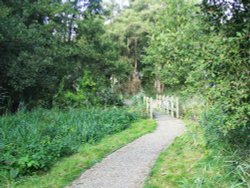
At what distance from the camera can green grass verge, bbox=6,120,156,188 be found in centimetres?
519

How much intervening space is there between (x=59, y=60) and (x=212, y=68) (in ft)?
41.6

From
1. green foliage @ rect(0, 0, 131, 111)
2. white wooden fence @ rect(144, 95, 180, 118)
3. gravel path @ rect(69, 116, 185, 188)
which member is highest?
green foliage @ rect(0, 0, 131, 111)

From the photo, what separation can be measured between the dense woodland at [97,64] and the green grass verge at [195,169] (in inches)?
10.2

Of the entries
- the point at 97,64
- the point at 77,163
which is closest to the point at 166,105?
the point at 97,64

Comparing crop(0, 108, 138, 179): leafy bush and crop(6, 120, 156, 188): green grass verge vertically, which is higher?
crop(0, 108, 138, 179): leafy bush

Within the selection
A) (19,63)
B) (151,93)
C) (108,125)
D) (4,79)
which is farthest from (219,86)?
(151,93)

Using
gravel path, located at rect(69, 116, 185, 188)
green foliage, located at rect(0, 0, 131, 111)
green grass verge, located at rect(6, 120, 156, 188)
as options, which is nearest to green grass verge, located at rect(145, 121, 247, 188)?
gravel path, located at rect(69, 116, 185, 188)

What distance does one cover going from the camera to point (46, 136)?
6.99 meters

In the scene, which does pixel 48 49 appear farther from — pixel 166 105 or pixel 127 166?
pixel 127 166

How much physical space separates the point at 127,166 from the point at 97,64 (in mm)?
12444

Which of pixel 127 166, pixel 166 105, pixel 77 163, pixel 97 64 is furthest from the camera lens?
pixel 97 64

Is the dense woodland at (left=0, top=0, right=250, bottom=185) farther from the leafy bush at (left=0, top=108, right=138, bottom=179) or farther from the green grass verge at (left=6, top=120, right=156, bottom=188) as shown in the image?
the green grass verge at (left=6, top=120, right=156, bottom=188)

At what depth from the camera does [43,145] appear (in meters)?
6.32

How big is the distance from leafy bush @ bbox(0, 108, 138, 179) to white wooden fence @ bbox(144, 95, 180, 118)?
217 cm
